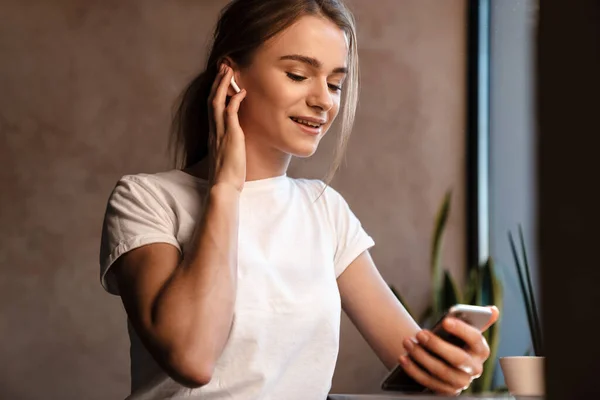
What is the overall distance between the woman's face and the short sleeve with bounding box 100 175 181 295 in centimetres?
26

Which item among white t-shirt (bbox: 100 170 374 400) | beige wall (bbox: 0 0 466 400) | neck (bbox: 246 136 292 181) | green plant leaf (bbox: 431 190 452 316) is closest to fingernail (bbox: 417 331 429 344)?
white t-shirt (bbox: 100 170 374 400)

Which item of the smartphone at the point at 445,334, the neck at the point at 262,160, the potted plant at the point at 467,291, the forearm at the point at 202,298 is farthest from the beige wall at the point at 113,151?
the smartphone at the point at 445,334

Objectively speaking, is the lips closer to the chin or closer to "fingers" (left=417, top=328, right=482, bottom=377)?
the chin

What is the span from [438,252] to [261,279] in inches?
79.9

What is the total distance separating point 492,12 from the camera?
3783mm

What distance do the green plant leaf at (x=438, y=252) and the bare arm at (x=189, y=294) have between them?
81.0 inches

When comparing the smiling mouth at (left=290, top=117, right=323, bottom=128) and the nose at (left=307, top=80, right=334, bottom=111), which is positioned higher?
the nose at (left=307, top=80, right=334, bottom=111)

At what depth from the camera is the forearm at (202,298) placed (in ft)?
4.39

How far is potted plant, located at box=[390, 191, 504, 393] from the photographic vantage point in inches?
126

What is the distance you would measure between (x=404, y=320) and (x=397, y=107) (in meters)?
2.24

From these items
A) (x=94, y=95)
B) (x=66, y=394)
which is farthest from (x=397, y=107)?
(x=66, y=394)

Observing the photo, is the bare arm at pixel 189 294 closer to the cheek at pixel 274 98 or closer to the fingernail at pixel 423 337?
the cheek at pixel 274 98

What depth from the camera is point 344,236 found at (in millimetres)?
1750

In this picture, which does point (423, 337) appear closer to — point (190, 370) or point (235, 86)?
point (190, 370)
